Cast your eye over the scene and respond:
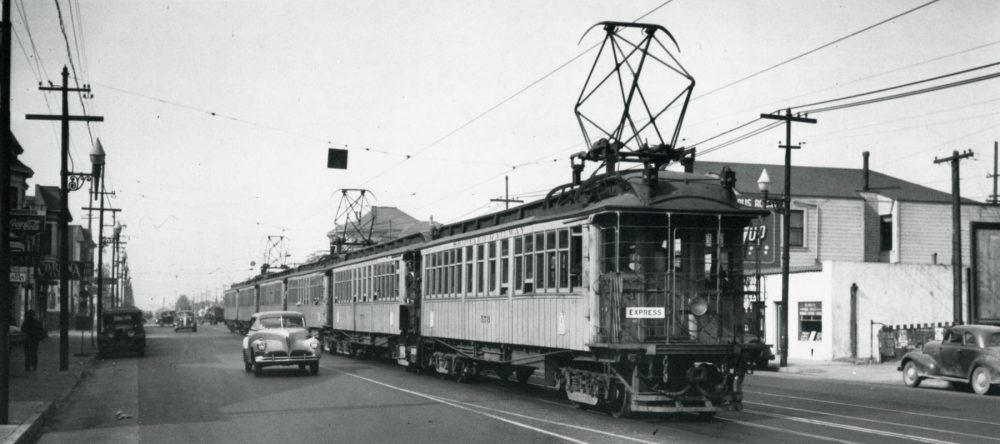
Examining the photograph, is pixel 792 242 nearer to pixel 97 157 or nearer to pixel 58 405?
pixel 97 157

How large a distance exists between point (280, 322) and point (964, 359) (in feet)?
52.5

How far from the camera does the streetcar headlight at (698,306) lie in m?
13.6

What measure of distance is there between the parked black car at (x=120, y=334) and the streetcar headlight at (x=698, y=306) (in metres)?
26.1

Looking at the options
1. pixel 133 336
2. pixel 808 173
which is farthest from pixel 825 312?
pixel 133 336

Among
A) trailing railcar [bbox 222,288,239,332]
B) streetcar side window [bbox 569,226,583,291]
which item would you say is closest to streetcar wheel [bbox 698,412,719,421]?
streetcar side window [bbox 569,226,583,291]

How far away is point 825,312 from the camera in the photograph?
33.1 meters

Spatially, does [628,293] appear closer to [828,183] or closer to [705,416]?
[705,416]

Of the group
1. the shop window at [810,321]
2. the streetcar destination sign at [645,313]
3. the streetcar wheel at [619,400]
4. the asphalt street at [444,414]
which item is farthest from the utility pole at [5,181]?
the shop window at [810,321]

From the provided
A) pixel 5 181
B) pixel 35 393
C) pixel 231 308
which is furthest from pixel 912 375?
pixel 231 308

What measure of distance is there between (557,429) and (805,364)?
21240mm

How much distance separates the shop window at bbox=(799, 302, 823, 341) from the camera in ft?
111

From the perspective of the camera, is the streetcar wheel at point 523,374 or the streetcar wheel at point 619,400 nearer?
the streetcar wheel at point 619,400

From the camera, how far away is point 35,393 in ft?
59.6

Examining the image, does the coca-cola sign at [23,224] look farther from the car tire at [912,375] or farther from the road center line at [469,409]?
the car tire at [912,375]
